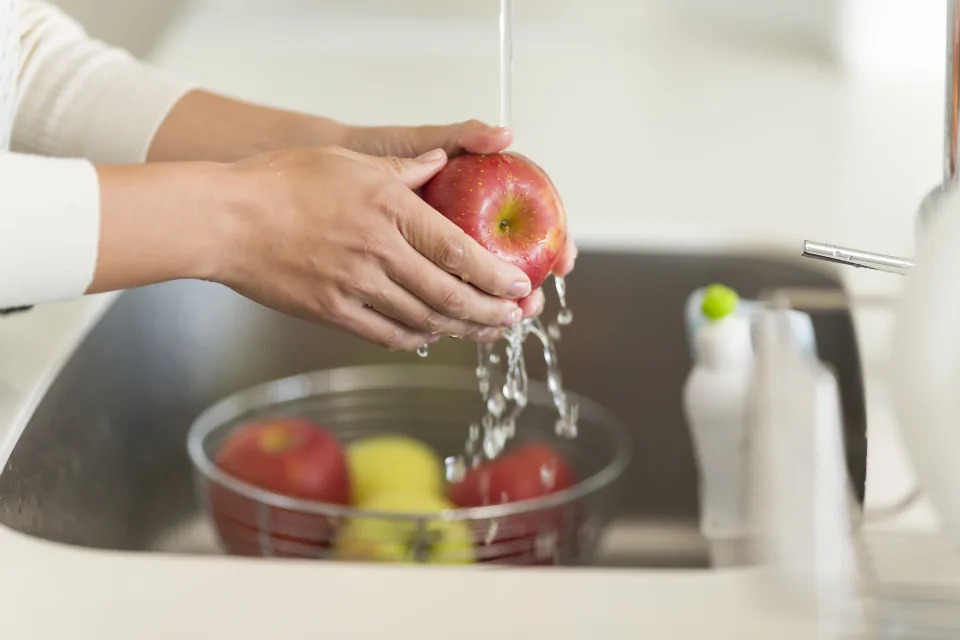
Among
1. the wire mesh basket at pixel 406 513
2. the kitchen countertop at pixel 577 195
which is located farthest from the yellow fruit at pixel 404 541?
the kitchen countertop at pixel 577 195

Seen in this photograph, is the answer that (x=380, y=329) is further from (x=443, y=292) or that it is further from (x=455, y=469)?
(x=455, y=469)

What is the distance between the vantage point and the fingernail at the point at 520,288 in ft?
2.48

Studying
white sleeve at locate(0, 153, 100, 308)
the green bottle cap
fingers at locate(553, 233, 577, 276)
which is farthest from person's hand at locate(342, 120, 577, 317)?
white sleeve at locate(0, 153, 100, 308)

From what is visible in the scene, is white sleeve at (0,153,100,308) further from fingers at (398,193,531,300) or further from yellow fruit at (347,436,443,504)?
yellow fruit at (347,436,443,504)

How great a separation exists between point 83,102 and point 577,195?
Answer: 17.5 inches

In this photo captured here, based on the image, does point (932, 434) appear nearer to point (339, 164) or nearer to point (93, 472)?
point (339, 164)

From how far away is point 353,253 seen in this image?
2.38 feet

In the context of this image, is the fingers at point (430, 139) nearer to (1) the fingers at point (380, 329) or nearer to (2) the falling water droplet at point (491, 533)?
(1) the fingers at point (380, 329)

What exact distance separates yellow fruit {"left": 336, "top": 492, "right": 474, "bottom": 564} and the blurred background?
0.34m

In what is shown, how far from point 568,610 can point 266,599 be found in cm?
14

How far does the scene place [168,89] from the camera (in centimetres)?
97

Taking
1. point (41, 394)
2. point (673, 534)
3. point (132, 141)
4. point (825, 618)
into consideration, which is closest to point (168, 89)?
point (132, 141)

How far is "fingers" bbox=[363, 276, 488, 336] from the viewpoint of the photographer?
75cm

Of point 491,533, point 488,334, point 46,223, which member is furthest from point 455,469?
point 46,223
